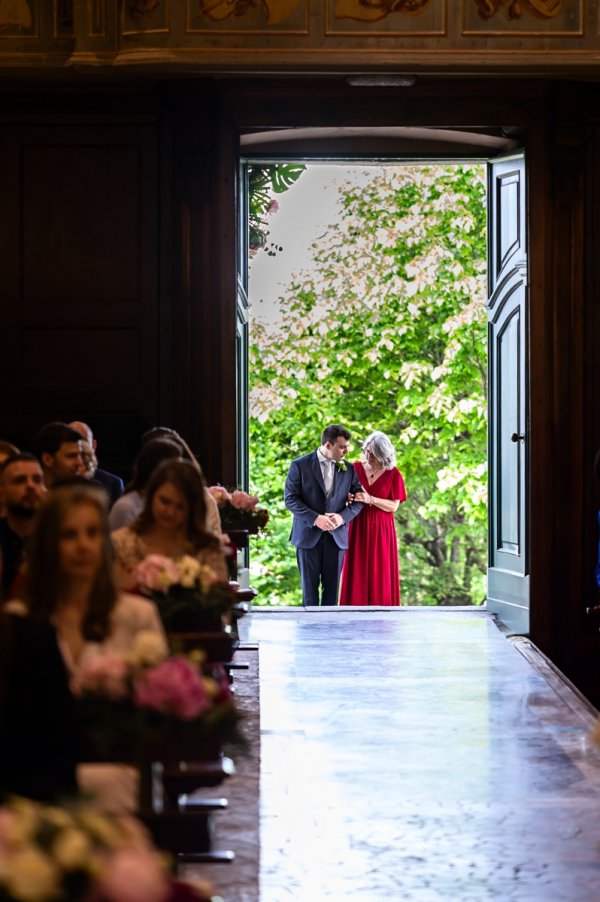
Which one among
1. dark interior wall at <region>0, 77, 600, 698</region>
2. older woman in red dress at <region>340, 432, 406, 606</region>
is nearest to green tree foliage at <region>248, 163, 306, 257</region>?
older woman in red dress at <region>340, 432, 406, 606</region>

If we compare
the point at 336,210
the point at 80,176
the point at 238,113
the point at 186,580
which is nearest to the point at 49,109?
the point at 80,176

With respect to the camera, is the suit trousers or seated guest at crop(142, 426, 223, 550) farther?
the suit trousers

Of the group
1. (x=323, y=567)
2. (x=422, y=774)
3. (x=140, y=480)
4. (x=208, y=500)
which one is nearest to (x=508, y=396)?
(x=323, y=567)

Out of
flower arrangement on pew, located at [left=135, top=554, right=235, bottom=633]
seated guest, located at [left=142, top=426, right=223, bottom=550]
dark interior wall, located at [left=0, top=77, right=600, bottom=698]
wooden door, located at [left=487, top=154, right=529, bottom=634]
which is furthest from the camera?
wooden door, located at [left=487, top=154, right=529, bottom=634]

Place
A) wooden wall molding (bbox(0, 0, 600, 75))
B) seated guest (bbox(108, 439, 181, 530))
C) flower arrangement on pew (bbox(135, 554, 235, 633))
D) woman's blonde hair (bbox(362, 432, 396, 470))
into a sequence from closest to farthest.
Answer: flower arrangement on pew (bbox(135, 554, 235, 633)) → seated guest (bbox(108, 439, 181, 530)) → wooden wall molding (bbox(0, 0, 600, 75)) → woman's blonde hair (bbox(362, 432, 396, 470))

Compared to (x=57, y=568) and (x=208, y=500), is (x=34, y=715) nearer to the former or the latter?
(x=57, y=568)

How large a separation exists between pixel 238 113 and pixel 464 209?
320 inches

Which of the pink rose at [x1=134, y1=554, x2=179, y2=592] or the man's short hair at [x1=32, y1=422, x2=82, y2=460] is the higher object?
the man's short hair at [x1=32, y1=422, x2=82, y2=460]

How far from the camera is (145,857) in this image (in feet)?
6.48

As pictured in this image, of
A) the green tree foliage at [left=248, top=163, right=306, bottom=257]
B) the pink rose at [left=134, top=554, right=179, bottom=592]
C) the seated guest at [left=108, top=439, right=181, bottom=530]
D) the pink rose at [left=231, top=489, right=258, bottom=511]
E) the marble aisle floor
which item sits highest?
the green tree foliage at [left=248, top=163, right=306, bottom=257]

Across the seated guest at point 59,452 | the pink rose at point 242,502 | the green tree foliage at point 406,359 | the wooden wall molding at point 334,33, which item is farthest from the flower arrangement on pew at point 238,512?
the green tree foliage at point 406,359

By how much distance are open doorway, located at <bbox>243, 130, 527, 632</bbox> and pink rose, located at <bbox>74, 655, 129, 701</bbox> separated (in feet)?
44.8

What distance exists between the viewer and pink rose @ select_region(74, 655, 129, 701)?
3492 mm

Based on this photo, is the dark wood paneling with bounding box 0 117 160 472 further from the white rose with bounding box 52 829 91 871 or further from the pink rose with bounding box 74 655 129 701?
the white rose with bounding box 52 829 91 871
